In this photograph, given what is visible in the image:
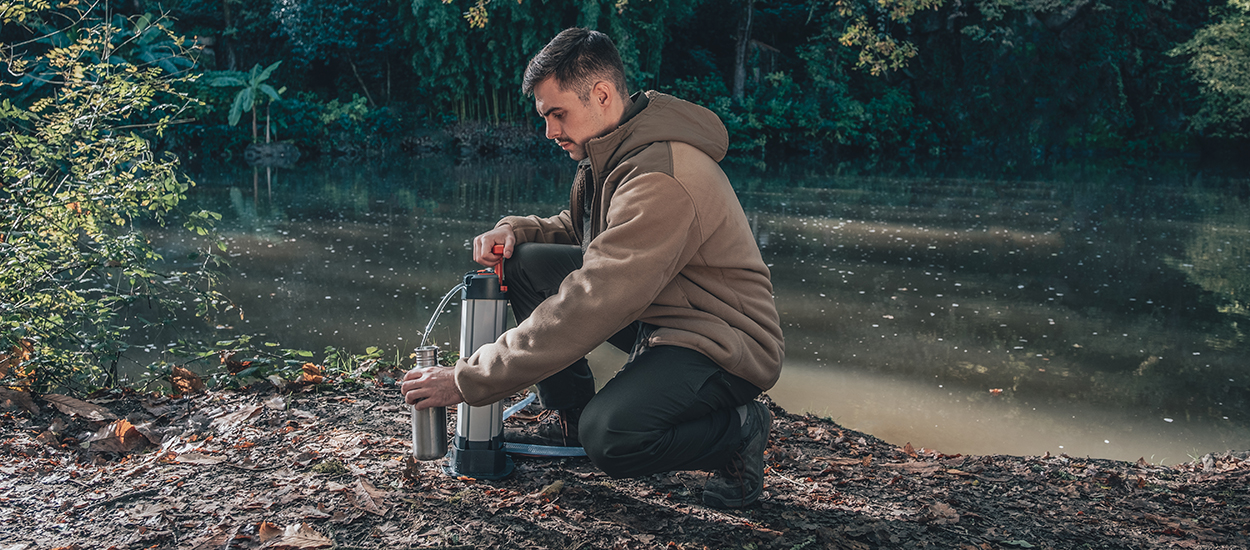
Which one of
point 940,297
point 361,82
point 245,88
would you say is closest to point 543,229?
point 940,297

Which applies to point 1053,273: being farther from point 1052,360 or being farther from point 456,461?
point 456,461

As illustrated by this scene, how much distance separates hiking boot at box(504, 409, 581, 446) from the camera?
2871 mm

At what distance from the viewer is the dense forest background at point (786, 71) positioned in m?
20.5

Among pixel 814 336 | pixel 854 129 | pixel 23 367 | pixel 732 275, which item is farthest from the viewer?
pixel 854 129

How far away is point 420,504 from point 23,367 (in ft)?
6.67

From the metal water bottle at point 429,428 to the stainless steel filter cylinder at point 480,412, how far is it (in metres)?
0.09

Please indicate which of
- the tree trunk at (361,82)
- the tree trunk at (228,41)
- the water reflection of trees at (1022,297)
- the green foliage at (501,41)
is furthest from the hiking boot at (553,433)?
the tree trunk at (228,41)

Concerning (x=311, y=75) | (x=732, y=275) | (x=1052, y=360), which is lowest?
(x=1052, y=360)

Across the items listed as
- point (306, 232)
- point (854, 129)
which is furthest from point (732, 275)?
point (854, 129)

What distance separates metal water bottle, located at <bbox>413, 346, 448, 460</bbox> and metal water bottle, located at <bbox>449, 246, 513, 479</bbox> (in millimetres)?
84

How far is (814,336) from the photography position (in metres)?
5.45

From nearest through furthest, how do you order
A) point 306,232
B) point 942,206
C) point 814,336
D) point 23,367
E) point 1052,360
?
point 23,367 → point 1052,360 → point 814,336 → point 306,232 → point 942,206

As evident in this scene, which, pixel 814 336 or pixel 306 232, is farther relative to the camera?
pixel 306 232

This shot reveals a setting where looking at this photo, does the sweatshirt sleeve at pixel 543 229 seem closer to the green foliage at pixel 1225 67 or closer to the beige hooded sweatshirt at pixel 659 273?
the beige hooded sweatshirt at pixel 659 273
